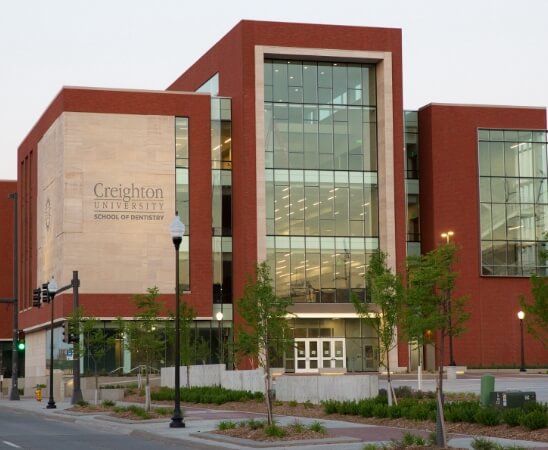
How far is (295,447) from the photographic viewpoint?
23109 mm

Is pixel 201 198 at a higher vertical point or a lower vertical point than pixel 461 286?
higher

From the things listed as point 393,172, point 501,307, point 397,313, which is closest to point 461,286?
point 501,307

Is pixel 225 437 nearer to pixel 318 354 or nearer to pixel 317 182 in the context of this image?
pixel 318 354

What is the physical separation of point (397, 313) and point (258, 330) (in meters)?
4.79

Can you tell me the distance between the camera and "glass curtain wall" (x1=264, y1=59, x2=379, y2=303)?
242 ft

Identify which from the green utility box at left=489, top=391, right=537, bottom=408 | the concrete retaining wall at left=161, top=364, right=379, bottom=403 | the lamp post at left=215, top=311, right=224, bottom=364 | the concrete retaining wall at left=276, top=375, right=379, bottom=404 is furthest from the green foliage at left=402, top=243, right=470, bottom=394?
the lamp post at left=215, top=311, right=224, bottom=364

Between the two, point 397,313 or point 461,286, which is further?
point 461,286

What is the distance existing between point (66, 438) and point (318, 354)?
151 ft

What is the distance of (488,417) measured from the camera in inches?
1019

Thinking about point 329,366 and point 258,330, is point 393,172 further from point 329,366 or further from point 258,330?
point 258,330

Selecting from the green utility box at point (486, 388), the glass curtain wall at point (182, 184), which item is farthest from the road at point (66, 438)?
the glass curtain wall at point (182, 184)

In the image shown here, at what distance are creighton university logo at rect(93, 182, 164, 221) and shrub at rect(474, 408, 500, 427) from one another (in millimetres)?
49247

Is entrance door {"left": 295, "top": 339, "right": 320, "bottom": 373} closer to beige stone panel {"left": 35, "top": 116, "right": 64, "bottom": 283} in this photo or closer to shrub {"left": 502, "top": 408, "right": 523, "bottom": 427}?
beige stone panel {"left": 35, "top": 116, "right": 64, "bottom": 283}

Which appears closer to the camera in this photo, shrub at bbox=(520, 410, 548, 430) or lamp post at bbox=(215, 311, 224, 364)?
shrub at bbox=(520, 410, 548, 430)
